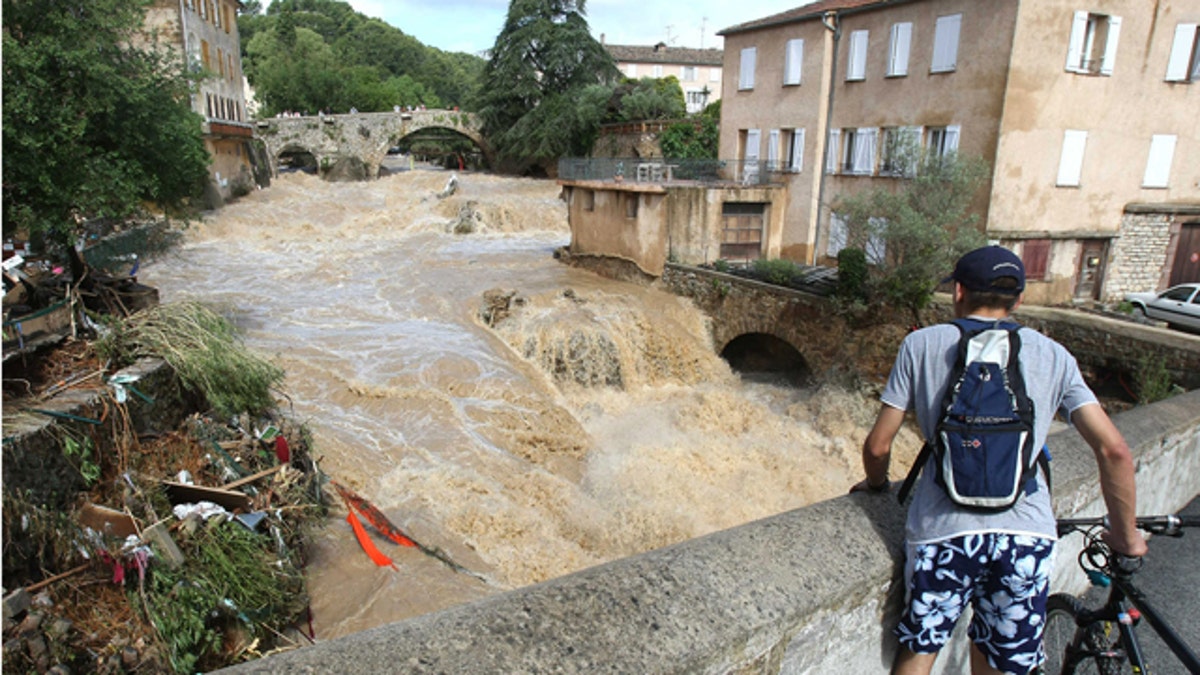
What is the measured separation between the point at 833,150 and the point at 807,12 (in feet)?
12.8

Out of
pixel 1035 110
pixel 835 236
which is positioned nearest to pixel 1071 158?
pixel 1035 110

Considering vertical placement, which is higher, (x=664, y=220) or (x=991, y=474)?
(x=991, y=474)

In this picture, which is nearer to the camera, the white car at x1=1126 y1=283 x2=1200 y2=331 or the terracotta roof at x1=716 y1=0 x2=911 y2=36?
the white car at x1=1126 y1=283 x2=1200 y2=331

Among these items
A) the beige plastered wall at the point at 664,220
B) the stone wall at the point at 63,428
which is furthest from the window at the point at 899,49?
the stone wall at the point at 63,428

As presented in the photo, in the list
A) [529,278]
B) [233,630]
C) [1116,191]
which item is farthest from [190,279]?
→ [1116,191]

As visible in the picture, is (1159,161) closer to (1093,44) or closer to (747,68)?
(1093,44)

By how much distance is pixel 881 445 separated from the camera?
8.17 ft

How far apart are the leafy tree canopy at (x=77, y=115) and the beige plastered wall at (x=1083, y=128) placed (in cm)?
1573

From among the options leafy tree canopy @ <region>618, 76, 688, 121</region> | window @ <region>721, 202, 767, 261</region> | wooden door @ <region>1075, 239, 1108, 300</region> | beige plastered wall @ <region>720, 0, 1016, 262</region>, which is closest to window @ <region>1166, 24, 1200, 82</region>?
wooden door @ <region>1075, 239, 1108, 300</region>

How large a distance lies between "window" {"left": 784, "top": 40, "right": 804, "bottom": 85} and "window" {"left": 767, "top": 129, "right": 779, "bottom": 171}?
4.71 feet

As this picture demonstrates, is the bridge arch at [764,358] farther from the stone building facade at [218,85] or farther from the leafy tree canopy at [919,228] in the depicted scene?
the stone building facade at [218,85]

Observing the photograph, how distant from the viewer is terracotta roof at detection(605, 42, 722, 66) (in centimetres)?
6006

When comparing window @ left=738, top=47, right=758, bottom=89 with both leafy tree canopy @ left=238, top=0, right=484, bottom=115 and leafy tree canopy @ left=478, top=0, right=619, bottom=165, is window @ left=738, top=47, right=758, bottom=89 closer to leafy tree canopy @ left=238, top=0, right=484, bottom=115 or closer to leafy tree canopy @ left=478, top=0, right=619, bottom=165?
leafy tree canopy @ left=478, top=0, right=619, bottom=165

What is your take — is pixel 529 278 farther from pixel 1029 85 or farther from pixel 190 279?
pixel 1029 85
